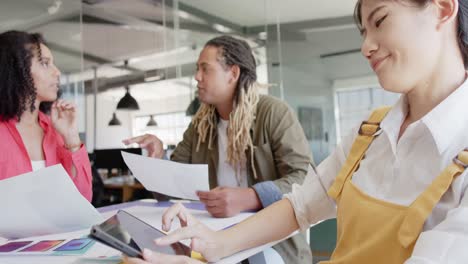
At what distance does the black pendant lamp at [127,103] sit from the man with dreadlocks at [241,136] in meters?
3.33

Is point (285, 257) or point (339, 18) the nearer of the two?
point (285, 257)

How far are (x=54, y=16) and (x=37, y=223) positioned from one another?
3.60 meters

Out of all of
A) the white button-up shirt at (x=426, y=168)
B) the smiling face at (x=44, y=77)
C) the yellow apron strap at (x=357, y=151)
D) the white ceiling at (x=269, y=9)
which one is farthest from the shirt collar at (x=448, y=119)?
the white ceiling at (x=269, y=9)

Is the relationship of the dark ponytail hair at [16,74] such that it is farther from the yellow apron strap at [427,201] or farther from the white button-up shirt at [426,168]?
the yellow apron strap at [427,201]

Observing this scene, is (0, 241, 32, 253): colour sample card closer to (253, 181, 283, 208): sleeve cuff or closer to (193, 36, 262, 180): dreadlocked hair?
(253, 181, 283, 208): sleeve cuff

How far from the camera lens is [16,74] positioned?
1.76 m

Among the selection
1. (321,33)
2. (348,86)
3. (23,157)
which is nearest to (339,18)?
(321,33)

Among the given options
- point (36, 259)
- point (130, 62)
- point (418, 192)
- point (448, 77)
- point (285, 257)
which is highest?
point (130, 62)

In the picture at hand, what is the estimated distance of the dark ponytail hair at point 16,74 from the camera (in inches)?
67.4

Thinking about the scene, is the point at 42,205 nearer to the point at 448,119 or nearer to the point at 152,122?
the point at 448,119

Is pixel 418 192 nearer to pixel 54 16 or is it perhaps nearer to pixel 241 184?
pixel 241 184

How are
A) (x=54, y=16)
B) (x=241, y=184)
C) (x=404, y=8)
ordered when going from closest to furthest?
(x=404, y=8) → (x=241, y=184) → (x=54, y=16)

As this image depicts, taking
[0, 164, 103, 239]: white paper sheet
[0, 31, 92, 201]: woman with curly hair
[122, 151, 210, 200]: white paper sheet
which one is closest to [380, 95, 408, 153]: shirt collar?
[122, 151, 210, 200]: white paper sheet

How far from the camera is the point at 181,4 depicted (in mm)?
5059
